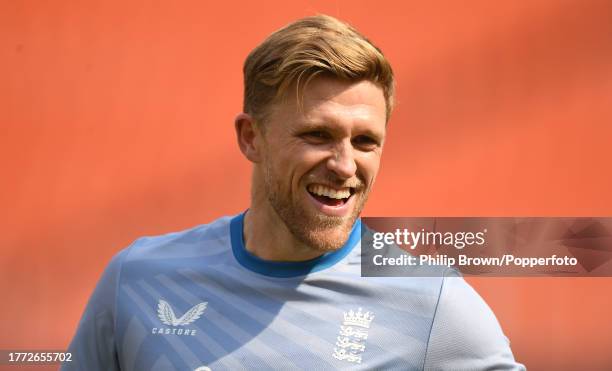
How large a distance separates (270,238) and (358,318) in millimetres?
262

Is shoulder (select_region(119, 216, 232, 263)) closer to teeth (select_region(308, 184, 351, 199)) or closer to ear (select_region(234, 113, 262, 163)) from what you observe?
ear (select_region(234, 113, 262, 163))

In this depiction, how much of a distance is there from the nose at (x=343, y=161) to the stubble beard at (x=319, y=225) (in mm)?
70

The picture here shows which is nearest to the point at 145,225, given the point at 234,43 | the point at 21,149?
the point at 21,149

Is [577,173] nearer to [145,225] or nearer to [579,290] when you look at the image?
[579,290]

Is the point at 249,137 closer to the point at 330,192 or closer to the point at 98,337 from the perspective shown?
the point at 330,192

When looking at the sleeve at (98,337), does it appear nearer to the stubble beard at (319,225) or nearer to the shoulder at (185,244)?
the shoulder at (185,244)

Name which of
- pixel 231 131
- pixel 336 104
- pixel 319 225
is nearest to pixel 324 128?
pixel 336 104

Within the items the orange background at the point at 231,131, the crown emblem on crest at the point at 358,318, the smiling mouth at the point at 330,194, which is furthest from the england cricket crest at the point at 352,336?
the orange background at the point at 231,131

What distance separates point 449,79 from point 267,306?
1.33 metres

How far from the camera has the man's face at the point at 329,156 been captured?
170cm

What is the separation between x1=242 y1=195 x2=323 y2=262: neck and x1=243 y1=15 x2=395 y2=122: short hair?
0.21m

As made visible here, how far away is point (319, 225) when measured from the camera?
68.2 inches

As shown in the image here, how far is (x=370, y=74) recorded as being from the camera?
1.76 meters

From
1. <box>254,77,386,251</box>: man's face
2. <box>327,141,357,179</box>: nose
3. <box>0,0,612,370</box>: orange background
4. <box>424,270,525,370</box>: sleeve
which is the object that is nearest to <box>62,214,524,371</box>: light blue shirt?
<box>424,270,525,370</box>: sleeve
